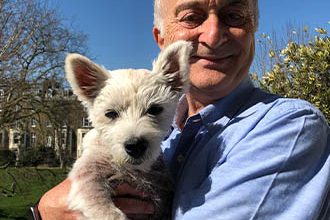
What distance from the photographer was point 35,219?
3.17m

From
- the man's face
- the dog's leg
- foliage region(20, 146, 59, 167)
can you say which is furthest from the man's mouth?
foliage region(20, 146, 59, 167)

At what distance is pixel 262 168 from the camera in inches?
97.0

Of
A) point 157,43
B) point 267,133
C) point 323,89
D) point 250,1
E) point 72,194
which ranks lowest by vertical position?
point 323,89

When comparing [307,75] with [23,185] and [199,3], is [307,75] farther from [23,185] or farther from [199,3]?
[23,185]

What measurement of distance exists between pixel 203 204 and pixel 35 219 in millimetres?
1210

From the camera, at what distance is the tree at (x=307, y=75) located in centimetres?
1046

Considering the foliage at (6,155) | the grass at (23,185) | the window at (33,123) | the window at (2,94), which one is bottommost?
the foliage at (6,155)

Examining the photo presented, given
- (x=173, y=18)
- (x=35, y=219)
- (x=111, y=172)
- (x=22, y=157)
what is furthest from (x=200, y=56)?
(x=22, y=157)

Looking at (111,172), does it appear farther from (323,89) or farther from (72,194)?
(323,89)

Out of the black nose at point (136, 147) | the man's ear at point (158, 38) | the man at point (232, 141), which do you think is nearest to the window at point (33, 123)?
the man's ear at point (158, 38)

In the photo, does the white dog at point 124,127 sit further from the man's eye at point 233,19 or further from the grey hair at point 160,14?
the grey hair at point 160,14

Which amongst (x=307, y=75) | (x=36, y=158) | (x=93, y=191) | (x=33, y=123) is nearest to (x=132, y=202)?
(x=93, y=191)

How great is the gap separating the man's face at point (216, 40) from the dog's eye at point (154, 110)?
0.30 m

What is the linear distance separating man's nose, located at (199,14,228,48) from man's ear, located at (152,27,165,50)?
53 cm
